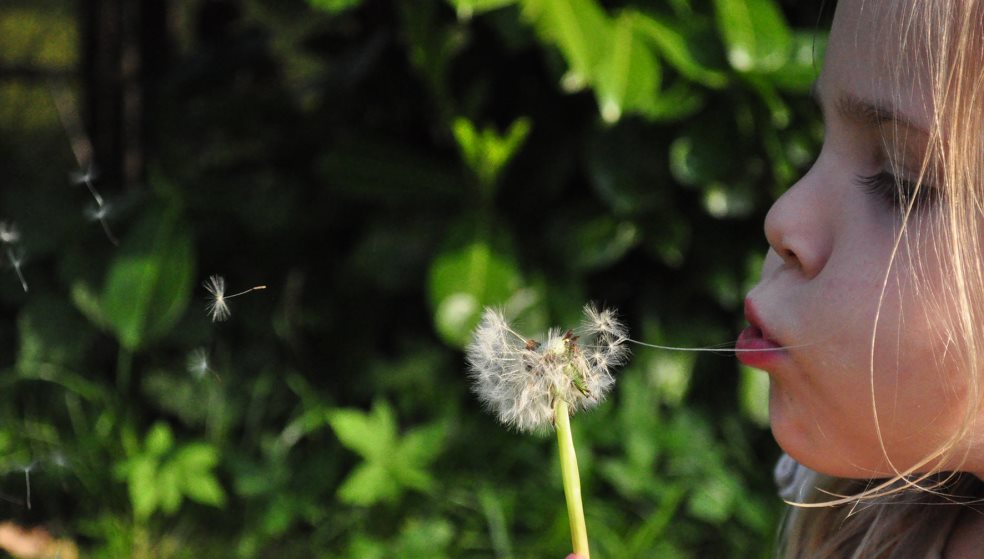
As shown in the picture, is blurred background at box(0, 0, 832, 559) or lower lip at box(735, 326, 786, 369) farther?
blurred background at box(0, 0, 832, 559)

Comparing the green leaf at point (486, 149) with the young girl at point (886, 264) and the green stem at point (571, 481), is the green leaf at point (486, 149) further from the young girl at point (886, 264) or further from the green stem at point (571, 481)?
the green stem at point (571, 481)

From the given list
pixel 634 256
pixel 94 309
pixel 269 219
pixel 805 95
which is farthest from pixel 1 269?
pixel 805 95

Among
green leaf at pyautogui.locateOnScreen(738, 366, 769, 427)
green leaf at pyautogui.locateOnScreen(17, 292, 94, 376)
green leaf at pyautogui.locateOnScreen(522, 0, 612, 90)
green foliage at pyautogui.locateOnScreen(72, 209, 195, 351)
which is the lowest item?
green leaf at pyautogui.locateOnScreen(738, 366, 769, 427)

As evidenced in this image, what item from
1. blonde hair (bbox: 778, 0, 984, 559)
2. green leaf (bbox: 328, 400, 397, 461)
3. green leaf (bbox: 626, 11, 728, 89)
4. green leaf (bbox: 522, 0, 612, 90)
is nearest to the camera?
blonde hair (bbox: 778, 0, 984, 559)

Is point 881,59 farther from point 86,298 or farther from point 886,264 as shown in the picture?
point 86,298

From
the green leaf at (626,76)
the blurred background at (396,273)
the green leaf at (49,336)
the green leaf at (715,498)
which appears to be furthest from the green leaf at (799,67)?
the green leaf at (49,336)

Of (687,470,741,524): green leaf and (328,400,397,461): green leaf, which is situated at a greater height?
(328,400,397,461): green leaf

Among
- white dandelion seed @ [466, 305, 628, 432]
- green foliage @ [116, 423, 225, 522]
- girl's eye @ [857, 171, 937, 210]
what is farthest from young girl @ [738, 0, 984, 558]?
green foliage @ [116, 423, 225, 522]

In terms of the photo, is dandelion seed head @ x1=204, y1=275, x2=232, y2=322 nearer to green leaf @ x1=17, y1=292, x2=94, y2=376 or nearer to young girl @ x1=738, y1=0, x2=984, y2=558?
young girl @ x1=738, y1=0, x2=984, y2=558
